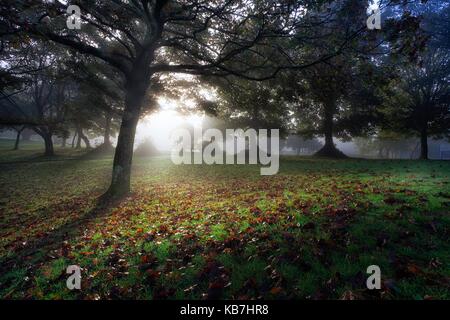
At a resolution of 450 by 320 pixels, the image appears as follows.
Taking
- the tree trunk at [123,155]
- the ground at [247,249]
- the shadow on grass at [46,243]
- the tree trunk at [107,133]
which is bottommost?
the shadow on grass at [46,243]

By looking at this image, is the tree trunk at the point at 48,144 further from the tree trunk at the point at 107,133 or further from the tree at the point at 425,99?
the tree at the point at 425,99

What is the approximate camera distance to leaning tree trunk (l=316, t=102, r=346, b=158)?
31.2m

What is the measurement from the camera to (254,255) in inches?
175

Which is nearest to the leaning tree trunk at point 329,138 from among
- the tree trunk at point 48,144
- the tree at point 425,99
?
the tree at point 425,99

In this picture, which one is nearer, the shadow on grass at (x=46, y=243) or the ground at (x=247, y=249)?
the ground at (x=247, y=249)

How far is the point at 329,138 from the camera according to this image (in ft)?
106

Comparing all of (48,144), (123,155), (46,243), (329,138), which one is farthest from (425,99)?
(48,144)

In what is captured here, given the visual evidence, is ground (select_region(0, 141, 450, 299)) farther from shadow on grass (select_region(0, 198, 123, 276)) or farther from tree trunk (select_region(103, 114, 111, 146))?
tree trunk (select_region(103, 114, 111, 146))

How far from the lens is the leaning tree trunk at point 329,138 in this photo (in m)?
31.2

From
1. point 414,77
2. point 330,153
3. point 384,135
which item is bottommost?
point 330,153

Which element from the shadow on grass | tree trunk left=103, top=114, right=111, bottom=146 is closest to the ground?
the shadow on grass
